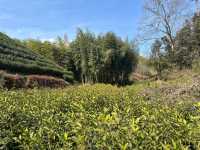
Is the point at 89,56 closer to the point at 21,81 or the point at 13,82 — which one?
the point at 21,81

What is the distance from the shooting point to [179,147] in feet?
7.59

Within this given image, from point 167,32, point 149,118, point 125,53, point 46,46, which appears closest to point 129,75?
point 125,53

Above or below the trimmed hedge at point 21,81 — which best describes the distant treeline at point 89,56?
above

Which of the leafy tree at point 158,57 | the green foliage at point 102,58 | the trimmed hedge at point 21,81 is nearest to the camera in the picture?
the trimmed hedge at point 21,81

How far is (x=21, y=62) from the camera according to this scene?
25828 mm

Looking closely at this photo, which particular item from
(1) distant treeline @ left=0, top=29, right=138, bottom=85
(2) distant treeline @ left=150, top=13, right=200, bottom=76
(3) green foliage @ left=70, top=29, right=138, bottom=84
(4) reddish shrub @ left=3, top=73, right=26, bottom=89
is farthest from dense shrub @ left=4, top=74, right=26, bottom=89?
(2) distant treeline @ left=150, top=13, right=200, bottom=76

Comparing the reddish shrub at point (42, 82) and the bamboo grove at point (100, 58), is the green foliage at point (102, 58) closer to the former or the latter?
the bamboo grove at point (100, 58)

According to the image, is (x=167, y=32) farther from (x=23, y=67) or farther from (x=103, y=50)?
(x=23, y=67)

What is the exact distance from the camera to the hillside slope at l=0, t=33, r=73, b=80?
2424 centimetres

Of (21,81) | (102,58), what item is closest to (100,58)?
(102,58)

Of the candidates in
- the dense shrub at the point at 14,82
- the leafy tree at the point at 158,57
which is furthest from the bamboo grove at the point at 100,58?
the dense shrub at the point at 14,82

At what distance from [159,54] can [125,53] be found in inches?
204

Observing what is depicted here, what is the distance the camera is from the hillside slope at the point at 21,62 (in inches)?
954

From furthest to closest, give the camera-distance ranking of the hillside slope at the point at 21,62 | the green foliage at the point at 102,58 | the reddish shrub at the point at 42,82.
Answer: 1. the green foliage at the point at 102,58
2. the hillside slope at the point at 21,62
3. the reddish shrub at the point at 42,82
